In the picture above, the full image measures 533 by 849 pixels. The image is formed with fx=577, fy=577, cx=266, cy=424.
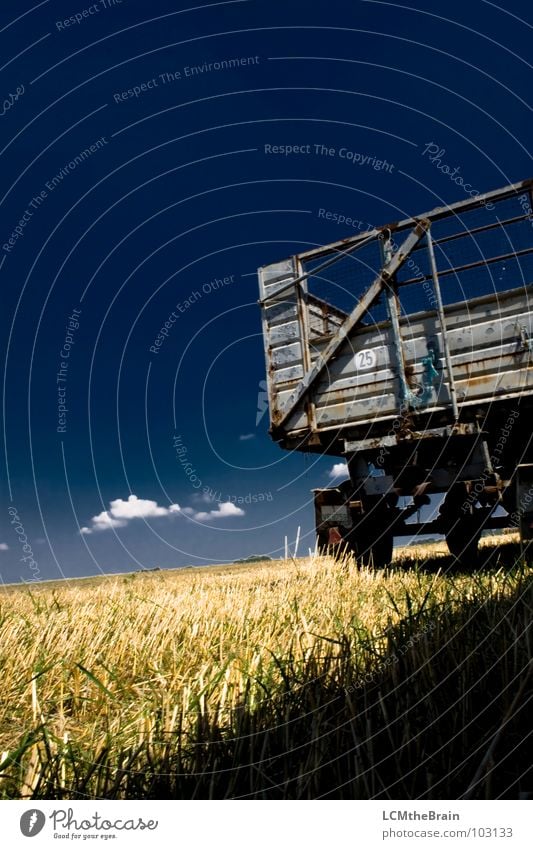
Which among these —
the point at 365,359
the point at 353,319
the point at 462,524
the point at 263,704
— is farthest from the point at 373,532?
the point at 263,704

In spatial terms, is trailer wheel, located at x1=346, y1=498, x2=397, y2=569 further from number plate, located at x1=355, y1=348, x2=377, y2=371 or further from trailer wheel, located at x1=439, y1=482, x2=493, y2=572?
number plate, located at x1=355, y1=348, x2=377, y2=371

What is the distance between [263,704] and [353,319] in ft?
21.7

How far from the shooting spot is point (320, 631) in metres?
3.37

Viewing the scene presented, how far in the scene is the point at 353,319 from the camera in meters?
8.19

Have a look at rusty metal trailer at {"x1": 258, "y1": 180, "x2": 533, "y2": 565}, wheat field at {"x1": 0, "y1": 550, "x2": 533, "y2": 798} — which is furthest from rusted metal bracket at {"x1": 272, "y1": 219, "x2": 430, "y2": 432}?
wheat field at {"x1": 0, "y1": 550, "x2": 533, "y2": 798}

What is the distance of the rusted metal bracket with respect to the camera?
7859mm

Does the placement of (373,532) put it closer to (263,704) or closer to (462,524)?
(462,524)

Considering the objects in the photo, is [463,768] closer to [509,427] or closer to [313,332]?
[509,427]

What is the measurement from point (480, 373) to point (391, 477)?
1.78m

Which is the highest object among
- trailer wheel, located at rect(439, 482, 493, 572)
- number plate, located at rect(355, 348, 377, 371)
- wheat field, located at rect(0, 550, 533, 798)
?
number plate, located at rect(355, 348, 377, 371)

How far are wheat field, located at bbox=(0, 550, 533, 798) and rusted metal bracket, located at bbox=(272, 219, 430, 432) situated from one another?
186 inches

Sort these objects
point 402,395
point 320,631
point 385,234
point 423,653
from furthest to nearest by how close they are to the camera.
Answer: point 385,234, point 402,395, point 320,631, point 423,653
